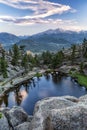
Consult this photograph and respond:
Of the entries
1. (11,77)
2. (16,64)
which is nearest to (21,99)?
(11,77)

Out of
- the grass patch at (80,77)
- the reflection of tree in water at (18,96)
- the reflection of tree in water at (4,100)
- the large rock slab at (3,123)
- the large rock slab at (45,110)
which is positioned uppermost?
the large rock slab at (45,110)

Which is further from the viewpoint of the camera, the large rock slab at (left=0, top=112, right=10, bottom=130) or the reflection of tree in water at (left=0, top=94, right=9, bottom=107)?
the reflection of tree in water at (left=0, top=94, right=9, bottom=107)

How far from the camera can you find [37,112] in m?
35.0

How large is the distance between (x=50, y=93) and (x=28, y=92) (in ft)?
40.5

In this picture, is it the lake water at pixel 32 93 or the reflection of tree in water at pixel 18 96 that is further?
the reflection of tree in water at pixel 18 96

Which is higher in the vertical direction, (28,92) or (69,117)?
(69,117)

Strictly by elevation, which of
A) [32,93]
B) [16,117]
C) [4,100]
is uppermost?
[16,117]

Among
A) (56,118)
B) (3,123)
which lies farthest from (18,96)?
(56,118)

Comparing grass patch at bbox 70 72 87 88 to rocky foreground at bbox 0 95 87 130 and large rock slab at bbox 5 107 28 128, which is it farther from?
rocky foreground at bbox 0 95 87 130

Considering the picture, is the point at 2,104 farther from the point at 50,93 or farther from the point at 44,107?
the point at 44,107

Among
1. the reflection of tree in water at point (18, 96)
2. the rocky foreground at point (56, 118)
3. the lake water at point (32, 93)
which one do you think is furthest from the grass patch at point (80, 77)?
the rocky foreground at point (56, 118)

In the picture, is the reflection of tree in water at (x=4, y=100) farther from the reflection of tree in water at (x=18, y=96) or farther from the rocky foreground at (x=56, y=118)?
the rocky foreground at (x=56, y=118)

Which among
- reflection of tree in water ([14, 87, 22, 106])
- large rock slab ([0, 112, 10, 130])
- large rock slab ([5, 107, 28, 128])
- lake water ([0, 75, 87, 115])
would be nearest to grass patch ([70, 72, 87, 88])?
lake water ([0, 75, 87, 115])

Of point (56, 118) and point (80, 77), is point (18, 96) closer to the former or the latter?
point (80, 77)
